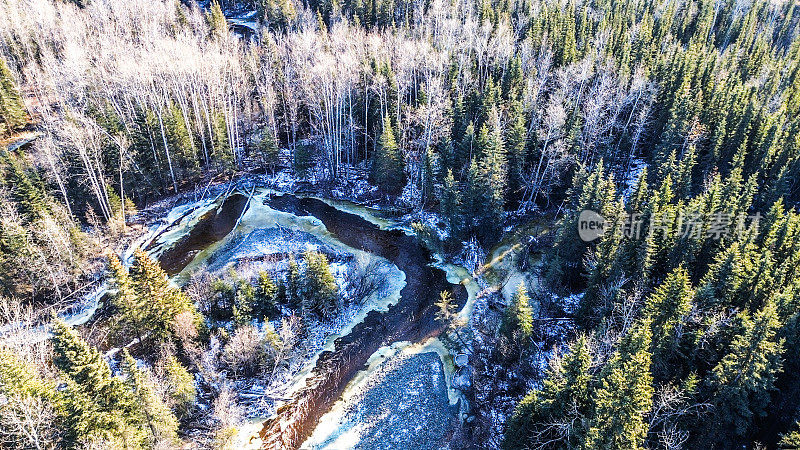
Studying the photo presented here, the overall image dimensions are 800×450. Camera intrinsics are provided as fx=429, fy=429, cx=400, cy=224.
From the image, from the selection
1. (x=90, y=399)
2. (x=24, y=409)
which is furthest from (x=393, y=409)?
(x=24, y=409)

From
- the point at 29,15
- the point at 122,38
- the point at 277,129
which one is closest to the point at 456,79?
the point at 277,129

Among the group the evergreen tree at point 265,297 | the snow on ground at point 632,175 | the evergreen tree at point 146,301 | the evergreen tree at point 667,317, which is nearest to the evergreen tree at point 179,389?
the evergreen tree at point 146,301

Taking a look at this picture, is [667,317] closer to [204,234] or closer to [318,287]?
[318,287]

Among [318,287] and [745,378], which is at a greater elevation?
[745,378]

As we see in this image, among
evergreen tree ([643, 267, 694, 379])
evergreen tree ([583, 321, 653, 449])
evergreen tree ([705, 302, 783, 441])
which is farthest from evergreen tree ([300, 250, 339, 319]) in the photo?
evergreen tree ([705, 302, 783, 441])

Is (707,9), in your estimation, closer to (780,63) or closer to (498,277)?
(780,63)

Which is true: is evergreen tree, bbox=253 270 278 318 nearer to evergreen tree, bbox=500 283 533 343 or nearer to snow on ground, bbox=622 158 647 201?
evergreen tree, bbox=500 283 533 343

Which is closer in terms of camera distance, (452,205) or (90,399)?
(90,399)
